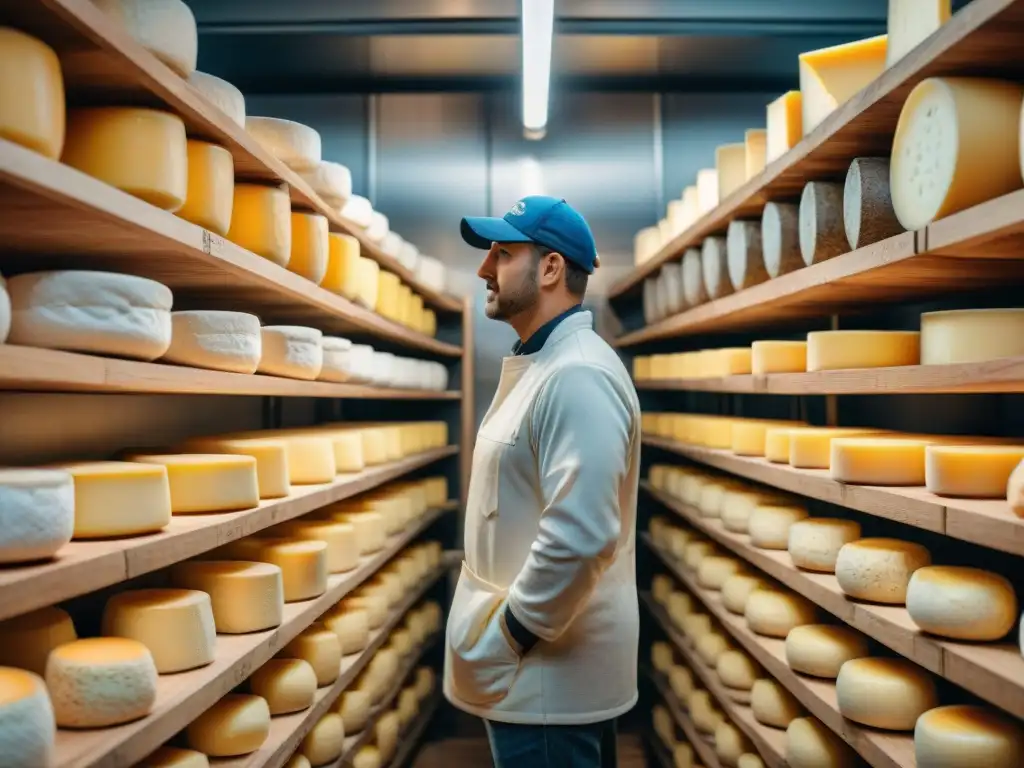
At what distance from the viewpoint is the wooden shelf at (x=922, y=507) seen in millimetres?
1368

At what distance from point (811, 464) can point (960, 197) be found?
98 centimetres

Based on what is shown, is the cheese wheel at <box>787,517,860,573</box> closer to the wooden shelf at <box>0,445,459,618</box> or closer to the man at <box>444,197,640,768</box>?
the man at <box>444,197,640,768</box>

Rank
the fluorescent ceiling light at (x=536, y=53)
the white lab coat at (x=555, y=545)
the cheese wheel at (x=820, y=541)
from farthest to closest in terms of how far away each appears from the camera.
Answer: the fluorescent ceiling light at (x=536, y=53) < the cheese wheel at (x=820, y=541) < the white lab coat at (x=555, y=545)

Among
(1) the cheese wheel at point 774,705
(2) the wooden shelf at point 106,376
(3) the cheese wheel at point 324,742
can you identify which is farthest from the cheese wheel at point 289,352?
(1) the cheese wheel at point 774,705

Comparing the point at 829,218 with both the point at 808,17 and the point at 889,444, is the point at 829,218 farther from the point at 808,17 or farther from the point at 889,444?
the point at 808,17

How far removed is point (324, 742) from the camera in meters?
2.49

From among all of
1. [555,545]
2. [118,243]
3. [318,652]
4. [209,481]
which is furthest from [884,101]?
[318,652]

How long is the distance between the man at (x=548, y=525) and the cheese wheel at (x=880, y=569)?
0.45 meters

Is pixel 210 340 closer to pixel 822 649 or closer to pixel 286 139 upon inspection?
pixel 286 139

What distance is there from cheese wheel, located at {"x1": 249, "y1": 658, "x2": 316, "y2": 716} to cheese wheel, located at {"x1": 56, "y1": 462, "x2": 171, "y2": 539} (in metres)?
0.80

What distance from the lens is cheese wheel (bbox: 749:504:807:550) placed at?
2650mm

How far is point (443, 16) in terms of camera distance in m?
3.99

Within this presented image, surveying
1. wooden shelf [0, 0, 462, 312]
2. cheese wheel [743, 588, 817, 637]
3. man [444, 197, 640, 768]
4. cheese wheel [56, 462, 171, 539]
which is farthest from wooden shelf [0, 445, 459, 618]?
cheese wheel [743, 588, 817, 637]

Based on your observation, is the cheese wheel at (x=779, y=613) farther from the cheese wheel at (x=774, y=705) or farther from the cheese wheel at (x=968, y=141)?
the cheese wheel at (x=968, y=141)
